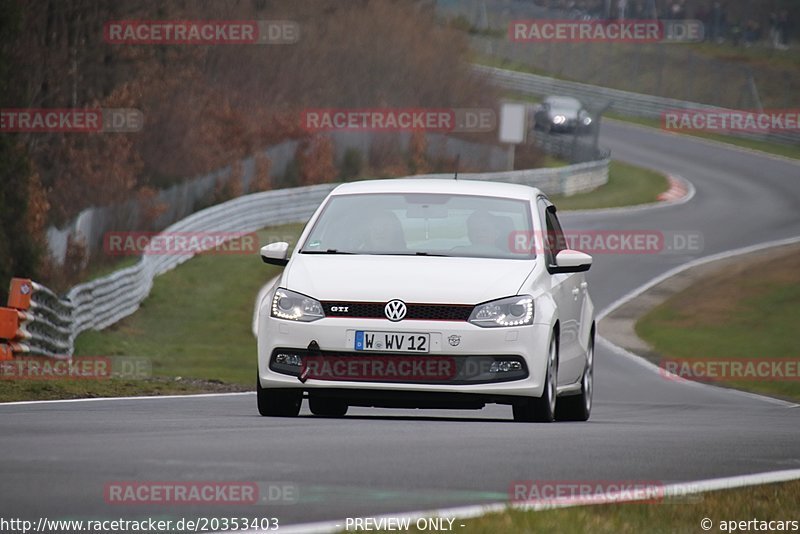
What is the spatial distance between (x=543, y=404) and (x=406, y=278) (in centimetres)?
126

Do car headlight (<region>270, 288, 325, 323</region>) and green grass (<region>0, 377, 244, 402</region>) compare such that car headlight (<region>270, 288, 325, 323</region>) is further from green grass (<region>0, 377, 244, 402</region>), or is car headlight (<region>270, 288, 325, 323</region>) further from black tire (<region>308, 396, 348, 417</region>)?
green grass (<region>0, 377, 244, 402</region>)

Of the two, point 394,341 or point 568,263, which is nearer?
point 394,341

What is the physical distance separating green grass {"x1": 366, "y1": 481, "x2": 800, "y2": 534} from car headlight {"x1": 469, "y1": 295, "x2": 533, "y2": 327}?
332 cm

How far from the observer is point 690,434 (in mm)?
9984

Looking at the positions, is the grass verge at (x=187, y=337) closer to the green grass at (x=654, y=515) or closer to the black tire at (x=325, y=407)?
the black tire at (x=325, y=407)

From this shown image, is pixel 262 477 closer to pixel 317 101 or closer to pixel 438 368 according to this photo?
pixel 438 368

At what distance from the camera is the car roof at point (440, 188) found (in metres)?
11.6

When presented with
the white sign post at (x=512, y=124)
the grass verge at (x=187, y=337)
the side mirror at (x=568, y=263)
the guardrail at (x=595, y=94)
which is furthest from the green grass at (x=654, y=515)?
the guardrail at (x=595, y=94)

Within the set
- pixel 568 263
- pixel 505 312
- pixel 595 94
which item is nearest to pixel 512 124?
pixel 595 94

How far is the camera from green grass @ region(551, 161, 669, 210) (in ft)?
157

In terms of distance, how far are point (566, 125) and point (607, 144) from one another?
3123mm

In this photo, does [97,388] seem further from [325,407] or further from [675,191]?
[675,191]

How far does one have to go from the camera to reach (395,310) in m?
10.3

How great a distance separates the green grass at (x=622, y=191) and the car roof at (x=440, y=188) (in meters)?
34.0
